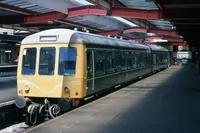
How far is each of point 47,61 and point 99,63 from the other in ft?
9.67

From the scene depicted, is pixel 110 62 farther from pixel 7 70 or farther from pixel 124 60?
pixel 7 70

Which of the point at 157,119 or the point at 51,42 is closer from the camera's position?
the point at 157,119

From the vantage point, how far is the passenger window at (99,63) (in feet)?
47.9

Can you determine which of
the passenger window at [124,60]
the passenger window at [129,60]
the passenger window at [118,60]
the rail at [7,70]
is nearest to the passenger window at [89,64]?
the passenger window at [118,60]

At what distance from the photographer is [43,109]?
40.9 feet

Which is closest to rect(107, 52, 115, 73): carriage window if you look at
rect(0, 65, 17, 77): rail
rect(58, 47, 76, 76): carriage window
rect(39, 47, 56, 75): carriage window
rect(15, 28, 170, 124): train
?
rect(15, 28, 170, 124): train

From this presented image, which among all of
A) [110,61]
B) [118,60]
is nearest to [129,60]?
[118,60]

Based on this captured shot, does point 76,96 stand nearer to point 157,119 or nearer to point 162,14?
point 157,119

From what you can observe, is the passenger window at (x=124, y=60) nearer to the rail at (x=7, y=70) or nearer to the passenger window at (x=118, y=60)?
the passenger window at (x=118, y=60)

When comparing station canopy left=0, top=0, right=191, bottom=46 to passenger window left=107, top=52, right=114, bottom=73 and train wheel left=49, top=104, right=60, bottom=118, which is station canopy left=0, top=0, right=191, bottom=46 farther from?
train wheel left=49, top=104, right=60, bottom=118

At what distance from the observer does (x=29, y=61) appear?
12922 mm

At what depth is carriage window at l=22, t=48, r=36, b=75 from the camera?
12.8 meters

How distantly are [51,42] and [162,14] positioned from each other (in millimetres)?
11903

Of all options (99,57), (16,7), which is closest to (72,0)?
(16,7)
